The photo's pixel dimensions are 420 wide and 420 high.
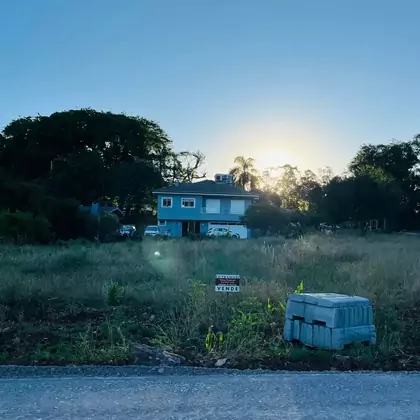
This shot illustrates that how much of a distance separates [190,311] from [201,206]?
135ft

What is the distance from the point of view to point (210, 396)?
5070 mm

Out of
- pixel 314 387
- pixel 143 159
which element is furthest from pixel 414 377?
pixel 143 159

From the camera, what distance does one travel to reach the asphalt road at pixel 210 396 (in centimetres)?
455

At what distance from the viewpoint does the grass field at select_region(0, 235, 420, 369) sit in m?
6.97

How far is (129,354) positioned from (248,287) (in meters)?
4.01

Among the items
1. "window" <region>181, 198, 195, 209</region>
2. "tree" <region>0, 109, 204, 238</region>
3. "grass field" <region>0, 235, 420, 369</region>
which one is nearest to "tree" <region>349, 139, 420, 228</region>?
"window" <region>181, 198, 195, 209</region>

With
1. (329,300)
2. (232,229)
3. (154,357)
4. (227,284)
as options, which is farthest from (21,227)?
(329,300)

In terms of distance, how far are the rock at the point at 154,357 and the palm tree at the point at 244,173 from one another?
201ft

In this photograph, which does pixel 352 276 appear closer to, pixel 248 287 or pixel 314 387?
pixel 248 287

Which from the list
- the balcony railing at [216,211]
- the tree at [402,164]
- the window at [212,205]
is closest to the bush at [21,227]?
the balcony railing at [216,211]

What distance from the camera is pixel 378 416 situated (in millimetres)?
4539

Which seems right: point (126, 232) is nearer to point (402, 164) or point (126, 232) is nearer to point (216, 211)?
point (216, 211)

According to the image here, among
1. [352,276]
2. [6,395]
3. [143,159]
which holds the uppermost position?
[143,159]

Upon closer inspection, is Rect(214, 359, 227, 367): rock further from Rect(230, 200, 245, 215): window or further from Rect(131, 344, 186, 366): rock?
Rect(230, 200, 245, 215): window
